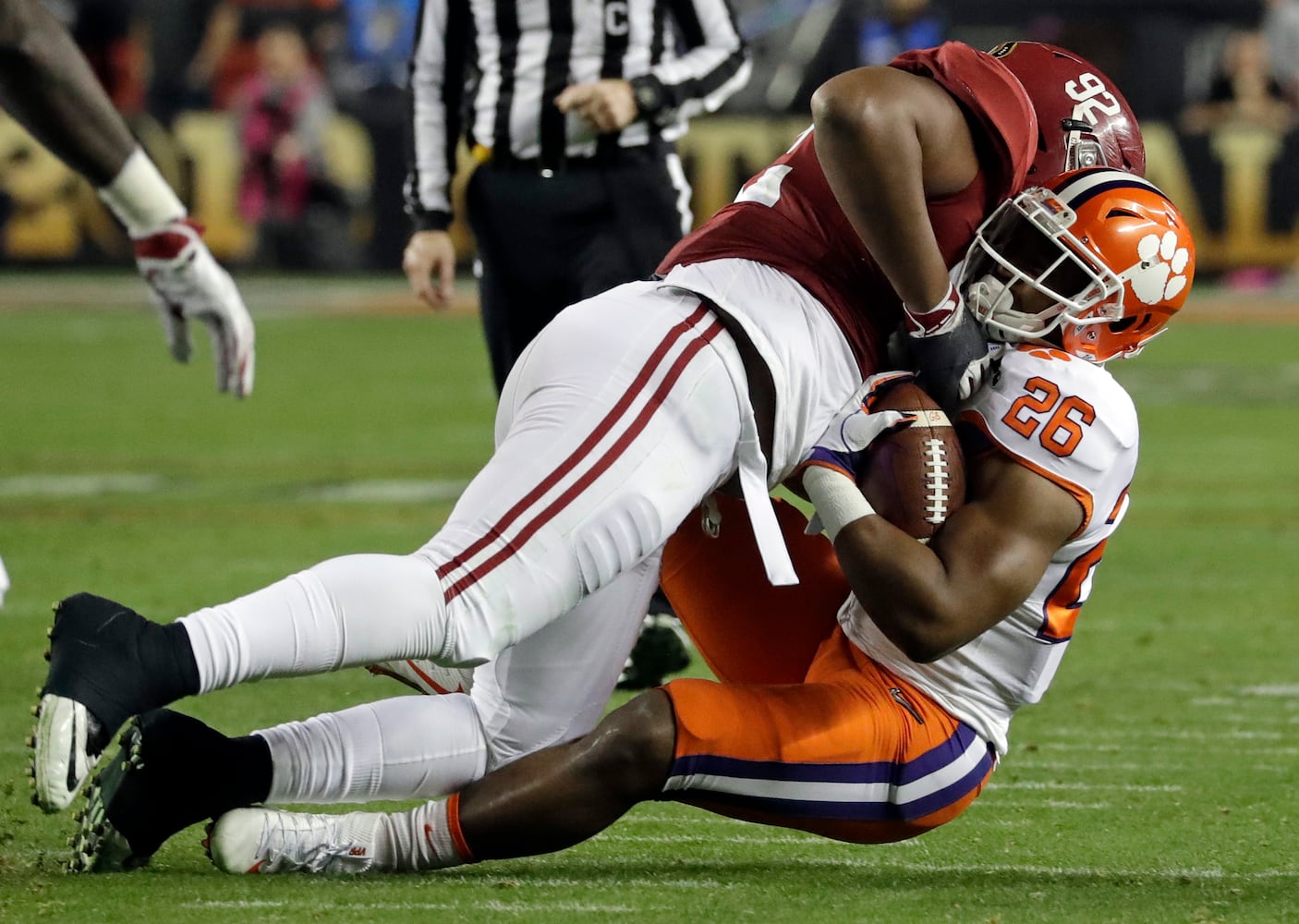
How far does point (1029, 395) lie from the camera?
304cm

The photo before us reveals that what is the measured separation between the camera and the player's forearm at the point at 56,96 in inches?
120

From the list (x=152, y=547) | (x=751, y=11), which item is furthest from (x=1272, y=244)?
(x=152, y=547)

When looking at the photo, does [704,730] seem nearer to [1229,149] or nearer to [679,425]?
[679,425]

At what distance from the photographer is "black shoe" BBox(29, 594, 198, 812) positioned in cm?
258

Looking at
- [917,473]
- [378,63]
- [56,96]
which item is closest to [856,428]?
[917,473]

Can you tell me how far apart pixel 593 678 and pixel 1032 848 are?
0.74 meters

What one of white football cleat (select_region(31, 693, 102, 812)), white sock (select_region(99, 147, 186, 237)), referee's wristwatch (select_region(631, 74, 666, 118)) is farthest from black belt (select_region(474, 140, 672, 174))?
white football cleat (select_region(31, 693, 102, 812))

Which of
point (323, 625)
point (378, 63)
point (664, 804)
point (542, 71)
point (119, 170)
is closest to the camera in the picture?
point (323, 625)

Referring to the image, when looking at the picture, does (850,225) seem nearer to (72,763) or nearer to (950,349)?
(950,349)

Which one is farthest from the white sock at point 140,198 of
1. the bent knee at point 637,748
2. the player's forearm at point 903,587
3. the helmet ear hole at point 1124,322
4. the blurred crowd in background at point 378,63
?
the blurred crowd in background at point 378,63

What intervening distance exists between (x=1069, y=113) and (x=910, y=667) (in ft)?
2.80

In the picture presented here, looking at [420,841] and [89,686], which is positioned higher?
[89,686]

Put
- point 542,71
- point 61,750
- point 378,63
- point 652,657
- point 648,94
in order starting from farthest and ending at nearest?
point 378,63, point 542,71, point 648,94, point 652,657, point 61,750

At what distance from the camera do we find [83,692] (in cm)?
262
